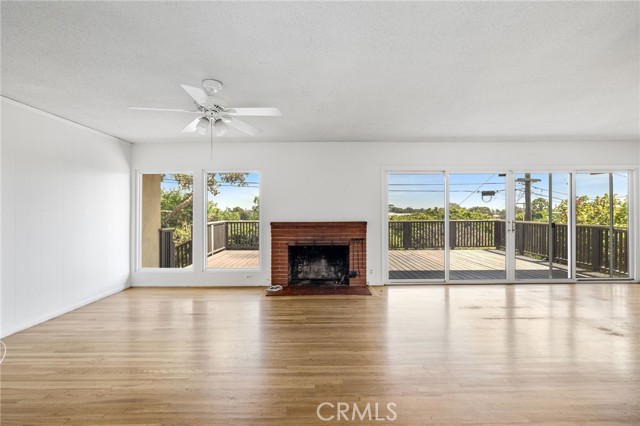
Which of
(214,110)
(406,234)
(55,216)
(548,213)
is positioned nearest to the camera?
(214,110)

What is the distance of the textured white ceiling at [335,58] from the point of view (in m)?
1.73

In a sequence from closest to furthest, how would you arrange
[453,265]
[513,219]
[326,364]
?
1. [326,364]
2. [513,219]
3. [453,265]

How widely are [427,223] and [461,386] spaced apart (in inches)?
157

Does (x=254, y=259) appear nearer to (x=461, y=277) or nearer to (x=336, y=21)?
(x=461, y=277)

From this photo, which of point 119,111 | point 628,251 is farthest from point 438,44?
point 628,251

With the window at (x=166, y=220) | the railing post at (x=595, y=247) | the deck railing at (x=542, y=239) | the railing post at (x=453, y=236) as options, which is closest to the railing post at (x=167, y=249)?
the window at (x=166, y=220)

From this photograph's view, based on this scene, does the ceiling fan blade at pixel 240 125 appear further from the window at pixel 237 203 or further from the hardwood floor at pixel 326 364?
the hardwood floor at pixel 326 364

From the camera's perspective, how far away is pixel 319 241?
4.97 meters

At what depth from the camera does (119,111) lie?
342cm

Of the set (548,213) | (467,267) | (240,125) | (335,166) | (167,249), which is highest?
(240,125)

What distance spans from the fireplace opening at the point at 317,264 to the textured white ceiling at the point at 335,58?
2.30m

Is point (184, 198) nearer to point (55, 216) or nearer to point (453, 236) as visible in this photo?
point (55, 216)

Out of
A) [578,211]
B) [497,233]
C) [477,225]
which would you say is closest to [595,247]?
[578,211]

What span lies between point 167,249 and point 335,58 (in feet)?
15.5
